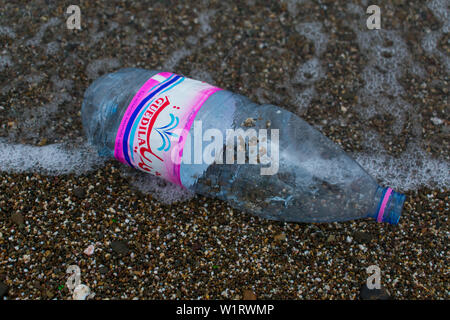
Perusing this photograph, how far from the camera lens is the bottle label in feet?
6.11

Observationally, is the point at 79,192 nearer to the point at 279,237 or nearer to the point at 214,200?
the point at 214,200

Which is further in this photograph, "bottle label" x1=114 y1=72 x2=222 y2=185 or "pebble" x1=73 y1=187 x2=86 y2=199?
"pebble" x1=73 y1=187 x2=86 y2=199

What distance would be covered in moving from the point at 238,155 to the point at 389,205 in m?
0.73

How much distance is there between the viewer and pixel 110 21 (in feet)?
8.80

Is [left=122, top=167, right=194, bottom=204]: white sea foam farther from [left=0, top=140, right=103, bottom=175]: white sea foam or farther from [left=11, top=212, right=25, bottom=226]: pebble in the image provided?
[left=11, top=212, right=25, bottom=226]: pebble

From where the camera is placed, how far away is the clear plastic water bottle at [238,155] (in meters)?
1.88

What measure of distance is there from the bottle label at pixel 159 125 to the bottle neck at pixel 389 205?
3.06 feet

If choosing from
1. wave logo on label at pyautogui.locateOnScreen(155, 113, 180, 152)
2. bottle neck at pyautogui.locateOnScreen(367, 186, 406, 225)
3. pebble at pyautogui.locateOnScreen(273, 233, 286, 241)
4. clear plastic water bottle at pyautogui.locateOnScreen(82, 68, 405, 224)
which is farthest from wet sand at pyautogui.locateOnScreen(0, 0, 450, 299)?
wave logo on label at pyautogui.locateOnScreen(155, 113, 180, 152)

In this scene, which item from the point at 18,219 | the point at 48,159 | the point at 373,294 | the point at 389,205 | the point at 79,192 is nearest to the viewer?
the point at 389,205

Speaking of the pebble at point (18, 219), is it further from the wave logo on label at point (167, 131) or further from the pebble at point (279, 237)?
the pebble at point (279, 237)

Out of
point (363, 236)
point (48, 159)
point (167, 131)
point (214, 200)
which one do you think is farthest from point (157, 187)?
point (363, 236)

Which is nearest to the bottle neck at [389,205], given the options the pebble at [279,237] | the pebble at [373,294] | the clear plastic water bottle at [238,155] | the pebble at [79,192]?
the clear plastic water bottle at [238,155]

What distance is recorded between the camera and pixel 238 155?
196 centimetres
